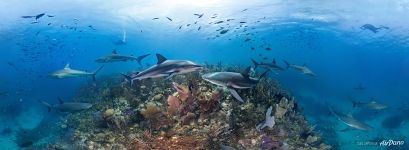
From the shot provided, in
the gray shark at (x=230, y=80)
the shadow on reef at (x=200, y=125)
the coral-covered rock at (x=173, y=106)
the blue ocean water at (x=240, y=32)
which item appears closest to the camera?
the gray shark at (x=230, y=80)

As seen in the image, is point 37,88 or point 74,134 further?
point 37,88

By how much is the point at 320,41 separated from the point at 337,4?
2032 cm

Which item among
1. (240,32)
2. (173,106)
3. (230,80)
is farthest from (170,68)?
(240,32)

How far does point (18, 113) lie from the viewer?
25.9 m

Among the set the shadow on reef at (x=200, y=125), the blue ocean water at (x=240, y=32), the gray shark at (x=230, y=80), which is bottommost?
the blue ocean water at (x=240, y=32)

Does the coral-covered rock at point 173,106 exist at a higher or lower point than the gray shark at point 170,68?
Answer: lower

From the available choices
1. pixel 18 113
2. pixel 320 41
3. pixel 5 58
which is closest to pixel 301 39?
pixel 320 41

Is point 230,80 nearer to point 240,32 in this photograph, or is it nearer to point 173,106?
point 173,106

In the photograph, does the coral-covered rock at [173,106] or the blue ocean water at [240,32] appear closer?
the coral-covered rock at [173,106]

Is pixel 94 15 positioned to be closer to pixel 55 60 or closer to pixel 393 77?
pixel 55 60

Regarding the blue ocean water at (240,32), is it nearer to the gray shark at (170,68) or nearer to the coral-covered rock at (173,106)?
the coral-covered rock at (173,106)

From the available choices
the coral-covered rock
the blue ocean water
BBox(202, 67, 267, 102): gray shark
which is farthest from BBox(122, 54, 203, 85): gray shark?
the blue ocean water

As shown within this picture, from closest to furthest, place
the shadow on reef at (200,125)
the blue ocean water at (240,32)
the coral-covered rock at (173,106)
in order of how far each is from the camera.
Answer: the shadow on reef at (200,125), the coral-covered rock at (173,106), the blue ocean water at (240,32)

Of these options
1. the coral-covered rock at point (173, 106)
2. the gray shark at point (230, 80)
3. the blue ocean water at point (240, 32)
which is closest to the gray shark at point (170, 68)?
the gray shark at point (230, 80)
